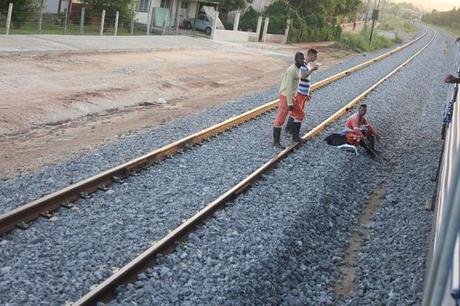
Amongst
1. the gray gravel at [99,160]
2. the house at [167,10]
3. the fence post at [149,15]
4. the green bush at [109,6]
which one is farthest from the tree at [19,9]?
the gray gravel at [99,160]

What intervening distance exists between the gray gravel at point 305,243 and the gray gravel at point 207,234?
0.02 metres

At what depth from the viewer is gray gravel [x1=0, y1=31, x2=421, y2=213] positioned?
766cm

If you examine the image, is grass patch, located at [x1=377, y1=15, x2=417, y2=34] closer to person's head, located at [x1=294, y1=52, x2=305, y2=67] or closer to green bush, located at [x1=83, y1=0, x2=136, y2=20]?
green bush, located at [x1=83, y1=0, x2=136, y2=20]

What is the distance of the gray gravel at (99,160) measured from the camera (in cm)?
766

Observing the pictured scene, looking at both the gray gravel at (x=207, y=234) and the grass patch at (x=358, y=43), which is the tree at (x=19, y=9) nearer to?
the gray gravel at (x=207, y=234)

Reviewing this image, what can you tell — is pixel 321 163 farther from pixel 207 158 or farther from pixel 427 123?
pixel 427 123

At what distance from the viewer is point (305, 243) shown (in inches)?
284

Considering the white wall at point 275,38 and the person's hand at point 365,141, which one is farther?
the white wall at point 275,38

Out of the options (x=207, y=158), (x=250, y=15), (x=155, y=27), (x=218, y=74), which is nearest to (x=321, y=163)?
(x=207, y=158)

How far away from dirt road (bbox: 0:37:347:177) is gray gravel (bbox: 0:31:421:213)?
1.67 ft

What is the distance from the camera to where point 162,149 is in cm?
973

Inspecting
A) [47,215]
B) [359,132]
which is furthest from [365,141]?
[47,215]

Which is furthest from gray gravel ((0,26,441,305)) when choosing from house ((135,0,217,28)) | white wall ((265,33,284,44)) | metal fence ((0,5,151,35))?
white wall ((265,33,284,44))

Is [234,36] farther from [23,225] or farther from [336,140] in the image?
[23,225]
